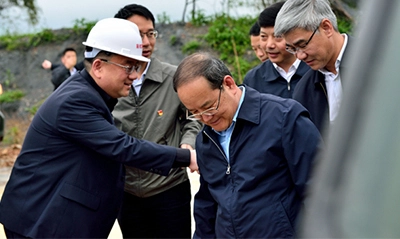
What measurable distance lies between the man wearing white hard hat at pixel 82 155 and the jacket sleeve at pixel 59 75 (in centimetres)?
893

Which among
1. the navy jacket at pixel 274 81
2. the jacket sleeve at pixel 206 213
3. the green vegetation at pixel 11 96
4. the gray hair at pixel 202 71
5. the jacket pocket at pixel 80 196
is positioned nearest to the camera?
the gray hair at pixel 202 71

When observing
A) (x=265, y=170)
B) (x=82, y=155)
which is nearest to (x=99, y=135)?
(x=82, y=155)

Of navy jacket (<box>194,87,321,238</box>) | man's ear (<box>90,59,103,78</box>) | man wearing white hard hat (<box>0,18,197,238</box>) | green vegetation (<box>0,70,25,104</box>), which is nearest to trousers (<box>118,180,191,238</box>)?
man wearing white hard hat (<box>0,18,197,238</box>)

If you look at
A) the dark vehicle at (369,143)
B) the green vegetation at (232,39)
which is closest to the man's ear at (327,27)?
the dark vehicle at (369,143)

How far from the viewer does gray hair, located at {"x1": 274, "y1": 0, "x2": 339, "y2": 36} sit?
11.4 ft

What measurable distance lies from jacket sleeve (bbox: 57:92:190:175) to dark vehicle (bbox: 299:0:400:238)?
253cm

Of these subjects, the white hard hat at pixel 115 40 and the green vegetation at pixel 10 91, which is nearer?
the white hard hat at pixel 115 40

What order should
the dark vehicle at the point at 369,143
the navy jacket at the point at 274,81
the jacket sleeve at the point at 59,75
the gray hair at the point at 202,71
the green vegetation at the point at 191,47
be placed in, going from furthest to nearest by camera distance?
the green vegetation at the point at 191,47
the jacket sleeve at the point at 59,75
the navy jacket at the point at 274,81
the gray hair at the point at 202,71
the dark vehicle at the point at 369,143

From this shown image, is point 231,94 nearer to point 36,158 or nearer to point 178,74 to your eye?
point 178,74

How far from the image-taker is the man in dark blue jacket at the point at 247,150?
2.88 m

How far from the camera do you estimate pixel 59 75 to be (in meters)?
12.6

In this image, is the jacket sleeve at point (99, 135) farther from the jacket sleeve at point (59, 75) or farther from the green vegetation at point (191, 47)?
the green vegetation at point (191, 47)

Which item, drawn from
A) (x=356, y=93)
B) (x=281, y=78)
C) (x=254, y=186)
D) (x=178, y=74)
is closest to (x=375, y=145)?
(x=356, y=93)

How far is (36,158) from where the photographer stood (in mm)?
3648
